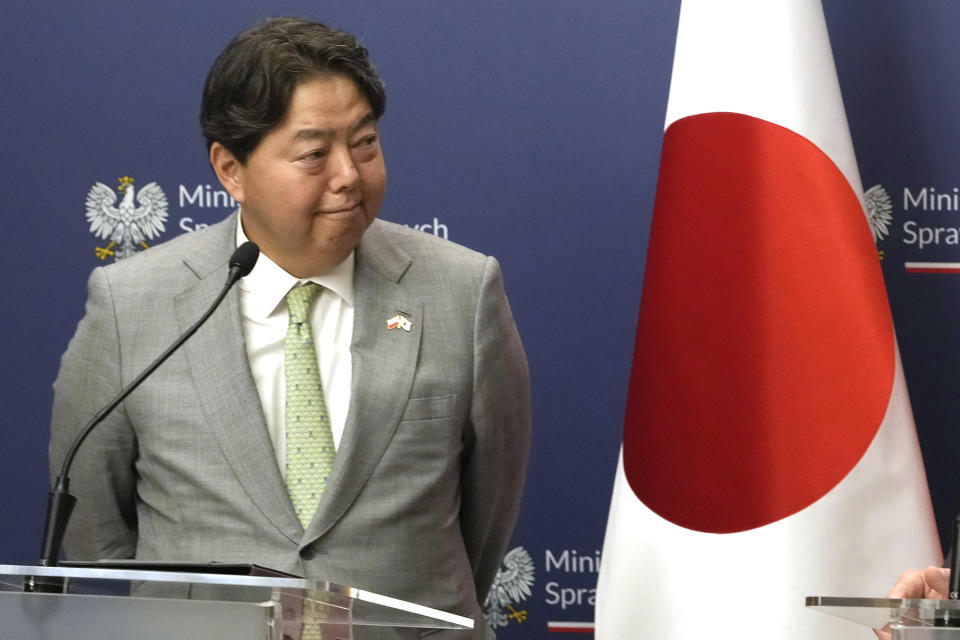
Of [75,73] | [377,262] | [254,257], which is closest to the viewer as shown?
[254,257]

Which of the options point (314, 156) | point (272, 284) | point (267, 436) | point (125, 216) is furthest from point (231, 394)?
point (125, 216)

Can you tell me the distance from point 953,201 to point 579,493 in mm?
1126

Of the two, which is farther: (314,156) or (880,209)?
(880,209)

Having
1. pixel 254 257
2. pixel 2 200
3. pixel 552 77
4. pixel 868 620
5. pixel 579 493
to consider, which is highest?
pixel 552 77

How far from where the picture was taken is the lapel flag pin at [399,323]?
2.59m

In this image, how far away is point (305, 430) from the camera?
249 centimetres

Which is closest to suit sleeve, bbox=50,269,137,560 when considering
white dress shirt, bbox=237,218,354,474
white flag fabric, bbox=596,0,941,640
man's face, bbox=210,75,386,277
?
white dress shirt, bbox=237,218,354,474

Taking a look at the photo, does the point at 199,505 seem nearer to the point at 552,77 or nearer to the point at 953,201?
the point at 552,77

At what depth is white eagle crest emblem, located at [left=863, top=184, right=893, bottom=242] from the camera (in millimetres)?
3266

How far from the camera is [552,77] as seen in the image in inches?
133

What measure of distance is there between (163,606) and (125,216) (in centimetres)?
207

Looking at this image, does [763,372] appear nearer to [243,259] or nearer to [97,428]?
[243,259]

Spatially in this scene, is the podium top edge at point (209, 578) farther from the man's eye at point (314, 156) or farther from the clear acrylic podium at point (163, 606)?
the man's eye at point (314, 156)

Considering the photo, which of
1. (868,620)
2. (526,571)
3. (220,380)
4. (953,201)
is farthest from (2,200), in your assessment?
(868,620)
